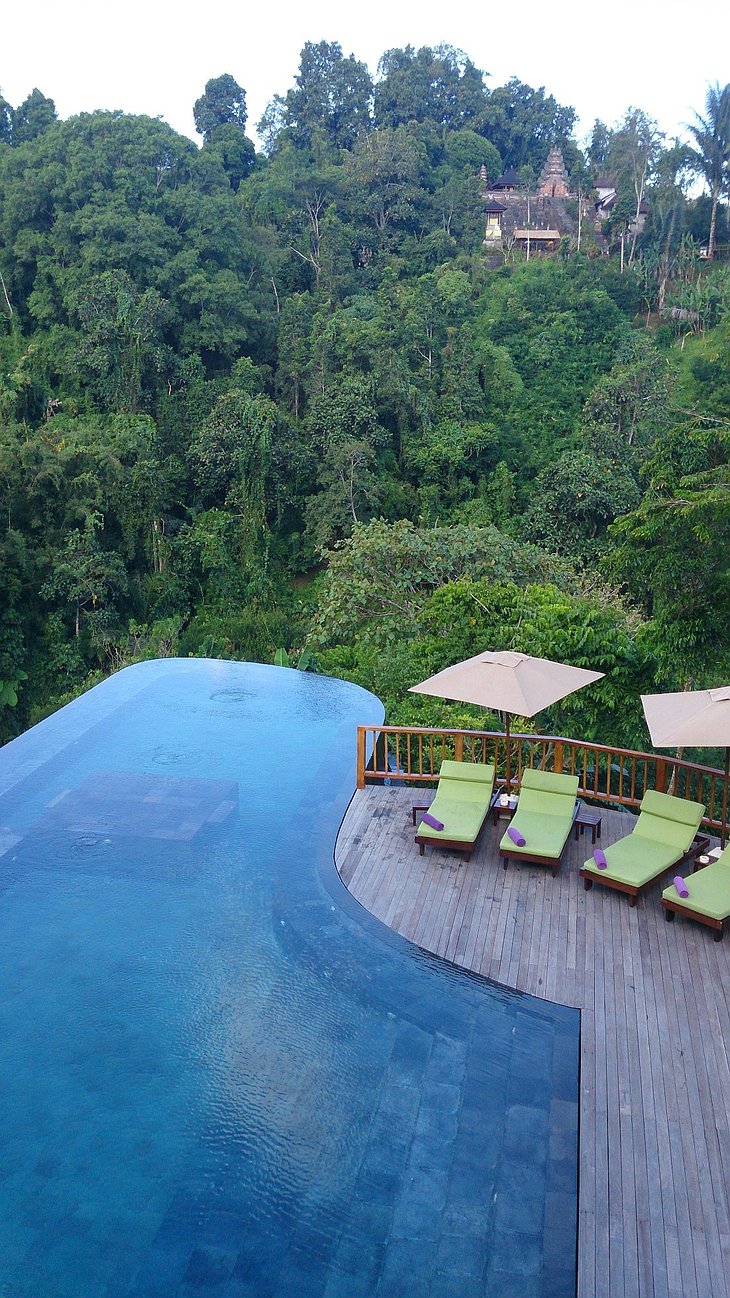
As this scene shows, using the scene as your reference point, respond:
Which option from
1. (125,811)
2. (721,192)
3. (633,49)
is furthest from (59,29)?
(125,811)

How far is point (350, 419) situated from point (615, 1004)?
2052cm

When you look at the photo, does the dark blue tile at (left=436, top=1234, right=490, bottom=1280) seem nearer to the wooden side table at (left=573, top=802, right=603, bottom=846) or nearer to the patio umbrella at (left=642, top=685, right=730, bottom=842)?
the patio umbrella at (left=642, top=685, right=730, bottom=842)

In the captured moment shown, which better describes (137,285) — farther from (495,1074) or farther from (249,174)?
(495,1074)

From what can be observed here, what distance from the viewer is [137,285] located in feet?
79.4

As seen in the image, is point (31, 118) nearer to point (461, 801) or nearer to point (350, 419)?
point (350, 419)

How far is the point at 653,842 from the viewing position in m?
6.36

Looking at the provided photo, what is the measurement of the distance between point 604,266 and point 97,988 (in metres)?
35.7

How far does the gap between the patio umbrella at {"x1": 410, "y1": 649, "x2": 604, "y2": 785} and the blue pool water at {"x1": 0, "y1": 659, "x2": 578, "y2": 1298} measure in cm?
150

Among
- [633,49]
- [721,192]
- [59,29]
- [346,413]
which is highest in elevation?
[633,49]

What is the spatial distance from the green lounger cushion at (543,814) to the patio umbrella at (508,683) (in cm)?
51

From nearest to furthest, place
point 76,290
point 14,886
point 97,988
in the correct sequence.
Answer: point 97,988 → point 14,886 → point 76,290

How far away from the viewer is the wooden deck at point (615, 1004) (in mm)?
3592

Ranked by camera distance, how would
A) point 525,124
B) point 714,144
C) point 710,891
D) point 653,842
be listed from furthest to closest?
point 525,124
point 714,144
point 653,842
point 710,891

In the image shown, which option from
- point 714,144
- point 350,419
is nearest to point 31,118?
point 350,419
